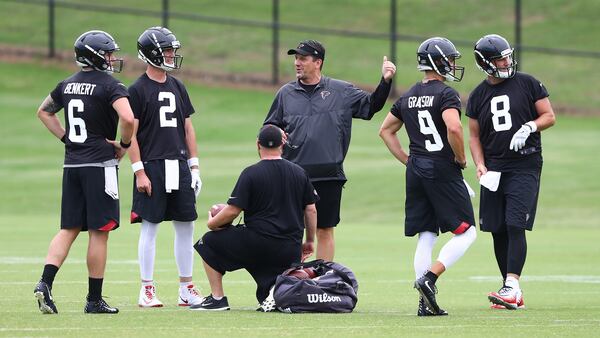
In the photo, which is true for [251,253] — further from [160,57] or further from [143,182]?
[160,57]

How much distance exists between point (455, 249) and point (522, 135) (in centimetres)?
125

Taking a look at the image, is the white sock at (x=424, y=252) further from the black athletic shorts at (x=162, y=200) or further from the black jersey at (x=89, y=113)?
the black jersey at (x=89, y=113)

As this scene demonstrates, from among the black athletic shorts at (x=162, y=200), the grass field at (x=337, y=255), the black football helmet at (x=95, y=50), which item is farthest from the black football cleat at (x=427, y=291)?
the black football helmet at (x=95, y=50)

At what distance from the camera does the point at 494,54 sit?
1118 centimetres

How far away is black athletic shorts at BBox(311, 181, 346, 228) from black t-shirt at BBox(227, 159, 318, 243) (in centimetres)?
90

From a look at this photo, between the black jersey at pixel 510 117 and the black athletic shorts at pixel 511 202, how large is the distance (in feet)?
0.35

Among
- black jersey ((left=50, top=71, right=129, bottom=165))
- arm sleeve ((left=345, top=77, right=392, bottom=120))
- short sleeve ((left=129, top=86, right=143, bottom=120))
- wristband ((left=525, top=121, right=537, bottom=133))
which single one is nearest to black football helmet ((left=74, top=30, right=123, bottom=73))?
black jersey ((left=50, top=71, right=129, bottom=165))

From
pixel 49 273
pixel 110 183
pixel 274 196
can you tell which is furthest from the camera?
pixel 274 196

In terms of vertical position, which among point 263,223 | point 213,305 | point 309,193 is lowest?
point 213,305

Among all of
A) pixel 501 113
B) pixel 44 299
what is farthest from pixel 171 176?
pixel 501 113

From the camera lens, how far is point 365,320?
973cm

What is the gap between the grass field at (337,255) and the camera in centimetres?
938

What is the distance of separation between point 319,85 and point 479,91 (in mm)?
1422

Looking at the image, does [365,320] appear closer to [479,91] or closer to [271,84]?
[479,91]
